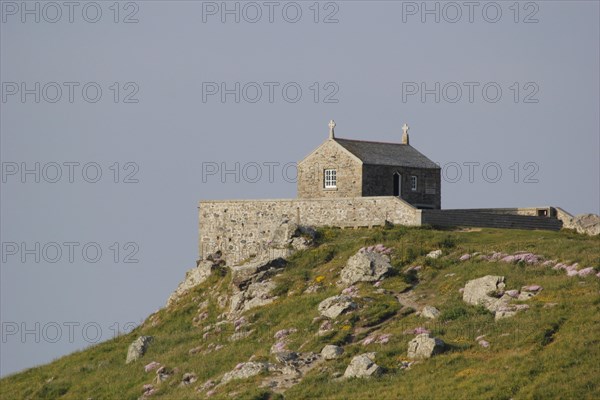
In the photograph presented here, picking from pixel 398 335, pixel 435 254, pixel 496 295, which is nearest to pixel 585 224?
pixel 435 254

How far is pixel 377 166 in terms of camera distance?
84.4 meters

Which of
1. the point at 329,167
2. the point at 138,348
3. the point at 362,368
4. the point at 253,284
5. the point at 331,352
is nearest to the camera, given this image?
the point at 362,368

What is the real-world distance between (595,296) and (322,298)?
16.8m

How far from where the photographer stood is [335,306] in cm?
6581

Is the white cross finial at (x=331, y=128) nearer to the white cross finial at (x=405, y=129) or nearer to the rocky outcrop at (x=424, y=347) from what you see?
the white cross finial at (x=405, y=129)

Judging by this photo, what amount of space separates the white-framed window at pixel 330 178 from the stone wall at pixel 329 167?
0.23 m

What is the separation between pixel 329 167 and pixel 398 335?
26433mm

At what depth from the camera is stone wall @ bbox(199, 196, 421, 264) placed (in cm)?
7994

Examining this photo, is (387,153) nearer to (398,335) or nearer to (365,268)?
(365,268)

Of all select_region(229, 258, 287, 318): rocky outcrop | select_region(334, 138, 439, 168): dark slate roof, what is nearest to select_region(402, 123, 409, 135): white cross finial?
select_region(334, 138, 439, 168): dark slate roof

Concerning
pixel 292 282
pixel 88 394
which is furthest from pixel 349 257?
pixel 88 394

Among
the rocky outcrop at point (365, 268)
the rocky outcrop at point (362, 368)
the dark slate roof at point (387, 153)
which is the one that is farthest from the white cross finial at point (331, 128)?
the rocky outcrop at point (362, 368)

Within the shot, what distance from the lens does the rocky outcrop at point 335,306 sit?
2564 inches

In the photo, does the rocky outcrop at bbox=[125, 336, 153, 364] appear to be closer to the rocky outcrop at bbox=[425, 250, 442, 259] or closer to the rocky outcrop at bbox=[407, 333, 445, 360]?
the rocky outcrop at bbox=[425, 250, 442, 259]
